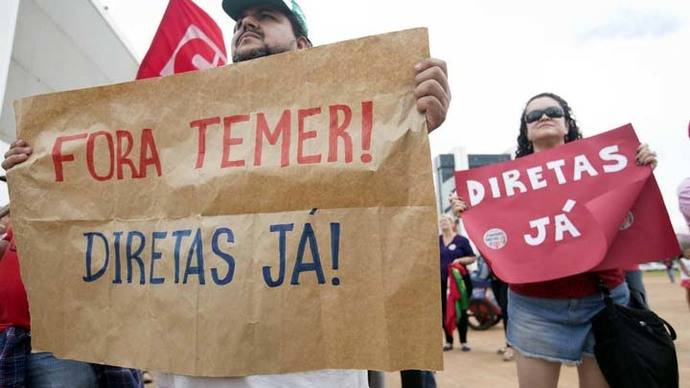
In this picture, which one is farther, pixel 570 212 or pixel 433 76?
pixel 570 212

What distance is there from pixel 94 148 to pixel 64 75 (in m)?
9.90

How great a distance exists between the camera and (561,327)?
1859 mm

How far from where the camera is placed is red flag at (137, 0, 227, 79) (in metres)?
3.79

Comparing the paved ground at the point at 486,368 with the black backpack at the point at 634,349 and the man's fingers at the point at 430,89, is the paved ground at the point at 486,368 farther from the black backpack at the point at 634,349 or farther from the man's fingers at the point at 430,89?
the man's fingers at the point at 430,89

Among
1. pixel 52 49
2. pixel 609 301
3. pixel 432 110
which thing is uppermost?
pixel 52 49

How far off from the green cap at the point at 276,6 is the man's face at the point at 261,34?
0.02 meters

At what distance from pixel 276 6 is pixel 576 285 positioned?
157 centimetres

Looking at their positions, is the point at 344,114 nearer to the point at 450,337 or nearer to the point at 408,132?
the point at 408,132

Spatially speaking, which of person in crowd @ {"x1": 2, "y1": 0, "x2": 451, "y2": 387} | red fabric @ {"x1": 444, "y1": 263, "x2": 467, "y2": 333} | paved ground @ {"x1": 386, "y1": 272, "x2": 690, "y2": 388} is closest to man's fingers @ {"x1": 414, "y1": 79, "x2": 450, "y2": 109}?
person in crowd @ {"x1": 2, "y1": 0, "x2": 451, "y2": 387}

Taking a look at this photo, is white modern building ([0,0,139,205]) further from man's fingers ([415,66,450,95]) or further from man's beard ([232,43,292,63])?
man's fingers ([415,66,450,95])

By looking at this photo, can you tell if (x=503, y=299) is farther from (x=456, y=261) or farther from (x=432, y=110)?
(x=432, y=110)

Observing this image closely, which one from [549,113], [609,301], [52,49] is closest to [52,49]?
[52,49]

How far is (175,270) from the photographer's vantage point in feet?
4.02

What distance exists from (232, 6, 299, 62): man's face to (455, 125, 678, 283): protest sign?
41.4 inches
